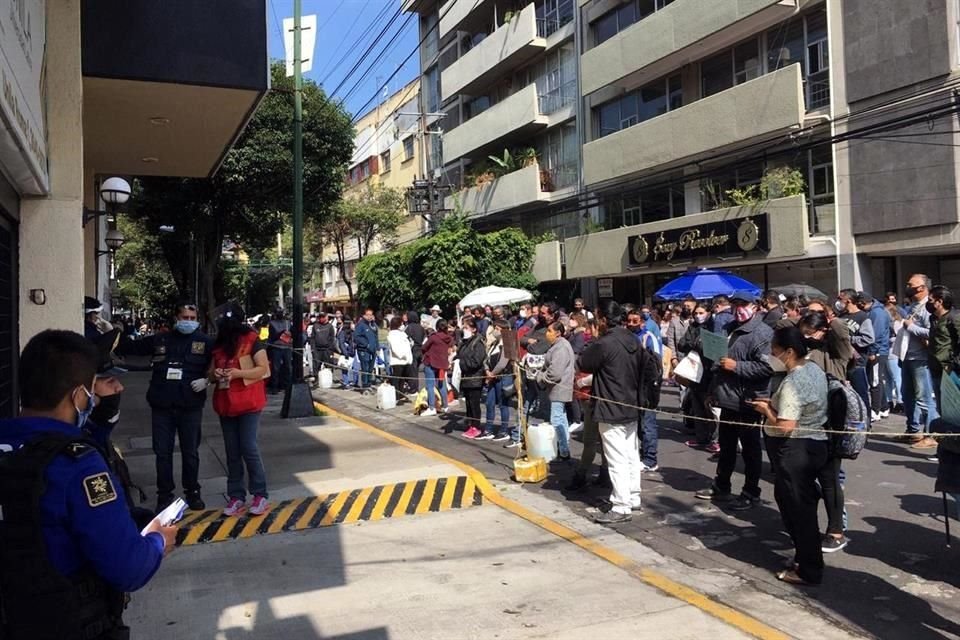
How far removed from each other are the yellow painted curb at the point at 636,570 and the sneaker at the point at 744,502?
1617 millimetres

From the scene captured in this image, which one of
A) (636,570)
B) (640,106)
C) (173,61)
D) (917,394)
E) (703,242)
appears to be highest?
(640,106)

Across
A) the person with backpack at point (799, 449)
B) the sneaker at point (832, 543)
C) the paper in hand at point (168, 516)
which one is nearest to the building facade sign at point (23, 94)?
the paper in hand at point (168, 516)

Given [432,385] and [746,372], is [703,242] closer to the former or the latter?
[432,385]

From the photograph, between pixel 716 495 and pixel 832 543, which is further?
pixel 716 495

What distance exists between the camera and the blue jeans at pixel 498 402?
411 inches

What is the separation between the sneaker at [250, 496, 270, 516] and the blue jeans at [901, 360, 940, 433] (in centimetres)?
757

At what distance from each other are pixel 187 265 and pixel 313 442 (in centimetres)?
2215

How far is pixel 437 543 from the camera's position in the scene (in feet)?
18.3

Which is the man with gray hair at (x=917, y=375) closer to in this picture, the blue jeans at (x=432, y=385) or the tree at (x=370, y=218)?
the blue jeans at (x=432, y=385)

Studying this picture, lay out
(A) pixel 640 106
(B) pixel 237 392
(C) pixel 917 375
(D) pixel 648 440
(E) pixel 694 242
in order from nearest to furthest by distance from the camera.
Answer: (B) pixel 237 392 → (D) pixel 648 440 → (C) pixel 917 375 → (E) pixel 694 242 → (A) pixel 640 106

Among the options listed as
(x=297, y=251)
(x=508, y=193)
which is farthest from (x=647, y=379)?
(x=508, y=193)

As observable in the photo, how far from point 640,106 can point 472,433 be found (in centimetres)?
1579

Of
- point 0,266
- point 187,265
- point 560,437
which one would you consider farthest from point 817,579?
point 187,265

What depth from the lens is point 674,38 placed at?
1980cm
